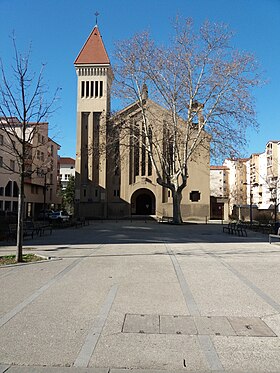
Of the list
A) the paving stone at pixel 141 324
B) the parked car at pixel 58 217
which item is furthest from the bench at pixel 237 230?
the parked car at pixel 58 217

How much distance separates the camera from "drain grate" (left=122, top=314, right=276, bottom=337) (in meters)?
5.23

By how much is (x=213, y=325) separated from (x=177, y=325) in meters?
0.54

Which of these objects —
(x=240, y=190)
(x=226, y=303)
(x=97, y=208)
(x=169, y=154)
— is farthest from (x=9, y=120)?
(x=240, y=190)

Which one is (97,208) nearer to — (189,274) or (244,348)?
(189,274)

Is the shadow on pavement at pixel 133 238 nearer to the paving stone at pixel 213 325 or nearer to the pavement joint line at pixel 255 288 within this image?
the pavement joint line at pixel 255 288

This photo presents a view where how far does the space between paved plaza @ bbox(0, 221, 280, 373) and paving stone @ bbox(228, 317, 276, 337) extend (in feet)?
0.04

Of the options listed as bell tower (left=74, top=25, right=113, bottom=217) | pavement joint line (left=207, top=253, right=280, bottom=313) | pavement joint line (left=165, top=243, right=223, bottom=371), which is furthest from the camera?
bell tower (left=74, top=25, right=113, bottom=217)

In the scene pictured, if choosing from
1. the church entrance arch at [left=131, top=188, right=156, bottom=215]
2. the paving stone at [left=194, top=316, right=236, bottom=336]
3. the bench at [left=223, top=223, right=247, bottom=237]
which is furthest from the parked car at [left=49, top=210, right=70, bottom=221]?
the paving stone at [left=194, top=316, right=236, bottom=336]

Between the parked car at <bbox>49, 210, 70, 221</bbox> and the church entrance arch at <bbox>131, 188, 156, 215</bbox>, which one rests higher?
the church entrance arch at <bbox>131, 188, 156, 215</bbox>

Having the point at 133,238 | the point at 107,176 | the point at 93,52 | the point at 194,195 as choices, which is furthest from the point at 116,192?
the point at 133,238

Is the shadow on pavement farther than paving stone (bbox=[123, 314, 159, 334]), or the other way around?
the shadow on pavement

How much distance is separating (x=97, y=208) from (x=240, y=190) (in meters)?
60.5

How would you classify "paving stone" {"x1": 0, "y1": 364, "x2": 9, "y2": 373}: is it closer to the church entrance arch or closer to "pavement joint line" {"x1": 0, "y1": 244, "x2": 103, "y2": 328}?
"pavement joint line" {"x1": 0, "y1": 244, "x2": 103, "y2": 328}

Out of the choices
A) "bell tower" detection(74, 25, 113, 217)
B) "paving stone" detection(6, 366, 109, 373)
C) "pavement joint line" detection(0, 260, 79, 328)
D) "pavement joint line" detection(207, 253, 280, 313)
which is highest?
"bell tower" detection(74, 25, 113, 217)
